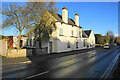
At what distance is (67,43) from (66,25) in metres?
4.99

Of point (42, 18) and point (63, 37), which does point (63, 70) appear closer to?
point (42, 18)

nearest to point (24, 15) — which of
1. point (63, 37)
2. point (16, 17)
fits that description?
point (16, 17)

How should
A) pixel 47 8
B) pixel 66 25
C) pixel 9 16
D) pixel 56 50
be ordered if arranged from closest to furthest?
pixel 9 16
pixel 47 8
pixel 56 50
pixel 66 25

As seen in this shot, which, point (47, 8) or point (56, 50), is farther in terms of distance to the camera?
point (56, 50)

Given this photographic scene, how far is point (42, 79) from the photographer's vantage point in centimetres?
720

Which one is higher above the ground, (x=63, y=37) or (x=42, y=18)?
(x=42, y=18)

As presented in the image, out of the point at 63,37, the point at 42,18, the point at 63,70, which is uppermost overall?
the point at 42,18

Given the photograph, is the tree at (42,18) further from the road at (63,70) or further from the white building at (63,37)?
the road at (63,70)

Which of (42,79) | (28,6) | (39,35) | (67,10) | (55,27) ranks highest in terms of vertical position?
(67,10)

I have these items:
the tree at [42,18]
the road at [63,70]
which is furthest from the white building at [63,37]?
the road at [63,70]

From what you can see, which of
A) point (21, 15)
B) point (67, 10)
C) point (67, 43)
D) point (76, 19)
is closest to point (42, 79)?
point (21, 15)

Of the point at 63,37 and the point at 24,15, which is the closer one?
the point at 24,15

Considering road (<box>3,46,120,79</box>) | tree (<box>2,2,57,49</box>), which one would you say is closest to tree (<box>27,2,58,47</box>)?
tree (<box>2,2,57,49</box>)

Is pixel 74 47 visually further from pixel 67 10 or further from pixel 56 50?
pixel 67 10
